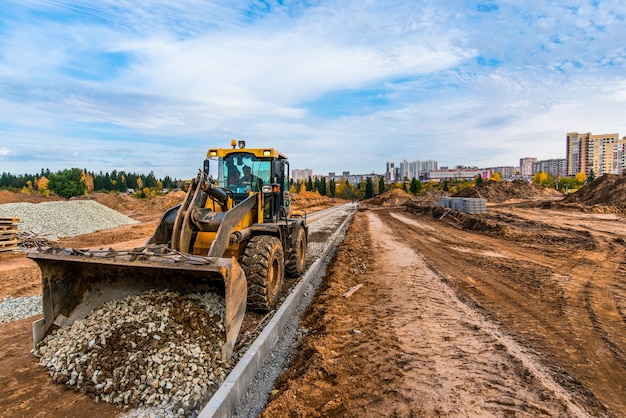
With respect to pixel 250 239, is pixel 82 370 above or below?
below

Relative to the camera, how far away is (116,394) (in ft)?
12.0

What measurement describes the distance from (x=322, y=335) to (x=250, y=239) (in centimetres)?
202

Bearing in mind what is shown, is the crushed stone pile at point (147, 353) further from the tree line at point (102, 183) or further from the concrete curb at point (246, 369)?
the tree line at point (102, 183)

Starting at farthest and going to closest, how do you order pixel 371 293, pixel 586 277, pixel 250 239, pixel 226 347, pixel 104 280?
pixel 586 277
pixel 371 293
pixel 250 239
pixel 104 280
pixel 226 347

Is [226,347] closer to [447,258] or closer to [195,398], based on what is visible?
[195,398]

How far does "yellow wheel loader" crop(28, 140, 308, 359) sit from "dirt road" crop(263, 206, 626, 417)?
116 centimetres

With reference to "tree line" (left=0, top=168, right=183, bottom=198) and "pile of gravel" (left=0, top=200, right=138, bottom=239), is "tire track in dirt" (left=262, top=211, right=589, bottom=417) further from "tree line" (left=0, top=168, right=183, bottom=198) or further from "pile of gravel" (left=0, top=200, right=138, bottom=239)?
"tree line" (left=0, top=168, right=183, bottom=198)

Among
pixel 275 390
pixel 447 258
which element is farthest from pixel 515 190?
pixel 275 390

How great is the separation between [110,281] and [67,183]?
6621 centimetres

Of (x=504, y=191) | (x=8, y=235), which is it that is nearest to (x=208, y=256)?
(x=8, y=235)

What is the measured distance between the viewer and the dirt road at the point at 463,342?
3.58m

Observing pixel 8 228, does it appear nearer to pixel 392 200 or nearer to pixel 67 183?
pixel 392 200

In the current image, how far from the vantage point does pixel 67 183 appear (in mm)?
59031

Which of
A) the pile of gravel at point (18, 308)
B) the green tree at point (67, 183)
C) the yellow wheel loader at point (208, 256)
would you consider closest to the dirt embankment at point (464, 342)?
the yellow wheel loader at point (208, 256)
